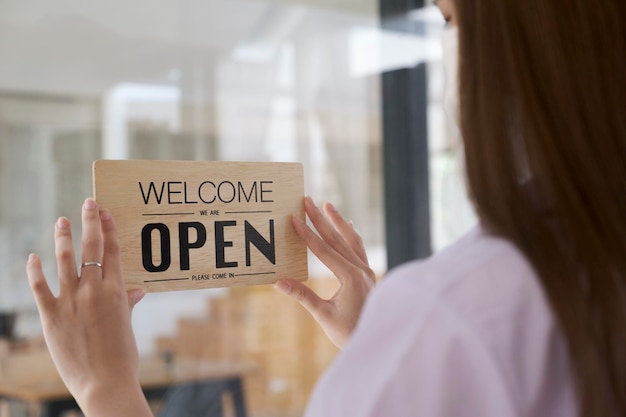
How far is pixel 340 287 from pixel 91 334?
0.43 meters

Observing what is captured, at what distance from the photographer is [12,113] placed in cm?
217

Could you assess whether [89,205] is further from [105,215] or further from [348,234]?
[348,234]

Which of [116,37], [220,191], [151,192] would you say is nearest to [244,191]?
[220,191]

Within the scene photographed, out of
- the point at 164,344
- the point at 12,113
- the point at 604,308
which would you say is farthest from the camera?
the point at 164,344

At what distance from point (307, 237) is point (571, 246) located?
25.6 inches

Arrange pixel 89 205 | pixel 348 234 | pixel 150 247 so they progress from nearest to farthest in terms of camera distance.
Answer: pixel 89 205
pixel 150 247
pixel 348 234

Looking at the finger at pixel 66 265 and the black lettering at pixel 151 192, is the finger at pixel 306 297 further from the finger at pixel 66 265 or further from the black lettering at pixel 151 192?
the finger at pixel 66 265

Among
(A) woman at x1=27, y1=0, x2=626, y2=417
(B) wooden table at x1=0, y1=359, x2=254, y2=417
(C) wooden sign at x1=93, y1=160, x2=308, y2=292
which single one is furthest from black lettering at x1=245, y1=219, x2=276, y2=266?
(B) wooden table at x1=0, y1=359, x2=254, y2=417

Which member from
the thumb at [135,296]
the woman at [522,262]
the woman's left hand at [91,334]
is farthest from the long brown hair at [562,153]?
the thumb at [135,296]

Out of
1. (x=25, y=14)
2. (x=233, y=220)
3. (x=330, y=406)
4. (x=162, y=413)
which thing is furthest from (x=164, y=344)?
(x=330, y=406)

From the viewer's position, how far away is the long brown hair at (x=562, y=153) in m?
0.59

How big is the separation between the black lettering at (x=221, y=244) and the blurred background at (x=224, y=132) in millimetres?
1040

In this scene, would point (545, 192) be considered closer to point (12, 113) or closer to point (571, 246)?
point (571, 246)

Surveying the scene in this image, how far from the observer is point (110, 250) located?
0.96 metres
